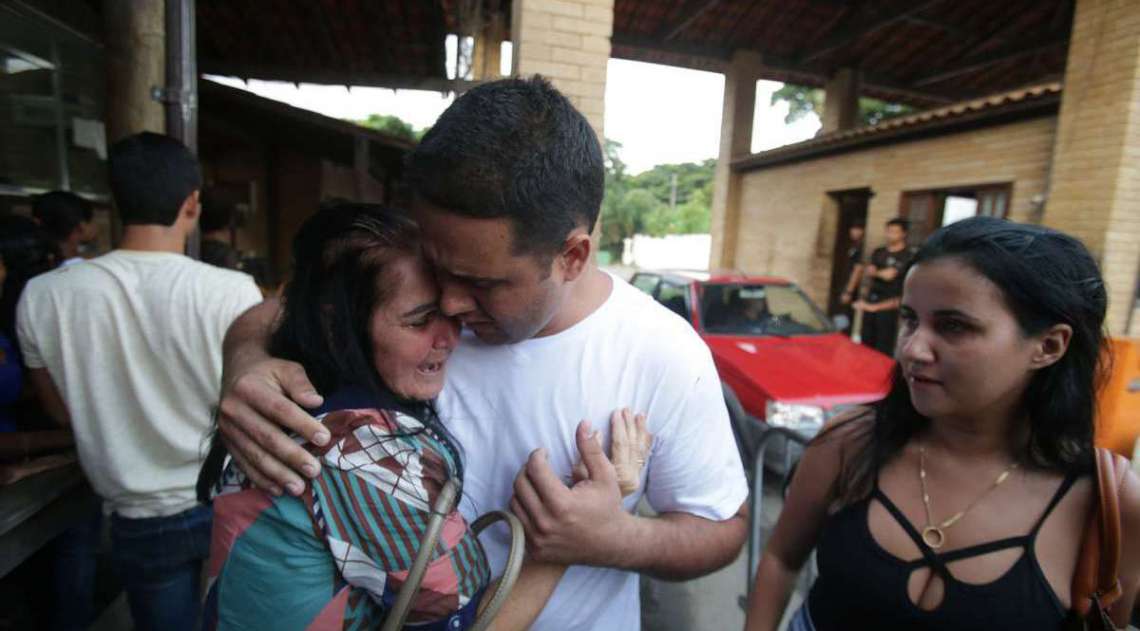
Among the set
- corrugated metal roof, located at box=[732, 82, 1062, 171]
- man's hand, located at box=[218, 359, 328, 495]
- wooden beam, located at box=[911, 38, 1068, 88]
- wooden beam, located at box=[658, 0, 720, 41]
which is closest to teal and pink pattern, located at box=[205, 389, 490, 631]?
man's hand, located at box=[218, 359, 328, 495]

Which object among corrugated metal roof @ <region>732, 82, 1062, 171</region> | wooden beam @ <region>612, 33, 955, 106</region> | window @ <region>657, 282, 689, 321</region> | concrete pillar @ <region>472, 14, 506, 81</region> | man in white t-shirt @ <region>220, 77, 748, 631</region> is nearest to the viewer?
man in white t-shirt @ <region>220, 77, 748, 631</region>

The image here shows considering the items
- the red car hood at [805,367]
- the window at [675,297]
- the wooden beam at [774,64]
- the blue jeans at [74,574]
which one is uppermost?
the wooden beam at [774,64]

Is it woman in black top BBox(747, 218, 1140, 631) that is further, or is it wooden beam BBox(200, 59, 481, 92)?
wooden beam BBox(200, 59, 481, 92)

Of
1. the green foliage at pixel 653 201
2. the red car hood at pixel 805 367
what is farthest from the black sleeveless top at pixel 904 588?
the green foliage at pixel 653 201

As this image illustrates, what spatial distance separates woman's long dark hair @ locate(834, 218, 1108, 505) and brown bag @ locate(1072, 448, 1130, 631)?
0.40ft

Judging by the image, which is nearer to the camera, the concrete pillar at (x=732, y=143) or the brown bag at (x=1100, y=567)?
the brown bag at (x=1100, y=567)

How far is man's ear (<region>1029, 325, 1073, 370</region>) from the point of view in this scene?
4.29ft

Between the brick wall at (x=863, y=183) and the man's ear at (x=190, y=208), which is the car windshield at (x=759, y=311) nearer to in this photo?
the brick wall at (x=863, y=183)

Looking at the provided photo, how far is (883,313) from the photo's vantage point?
738cm

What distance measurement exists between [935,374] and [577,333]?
837mm

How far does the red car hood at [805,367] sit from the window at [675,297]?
18.6 inches

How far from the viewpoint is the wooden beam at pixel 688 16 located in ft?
33.1

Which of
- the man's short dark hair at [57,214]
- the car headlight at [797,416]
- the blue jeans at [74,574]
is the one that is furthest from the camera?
the car headlight at [797,416]

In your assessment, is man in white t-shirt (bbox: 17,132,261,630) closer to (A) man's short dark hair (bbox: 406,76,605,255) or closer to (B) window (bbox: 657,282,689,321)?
(A) man's short dark hair (bbox: 406,76,605,255)
